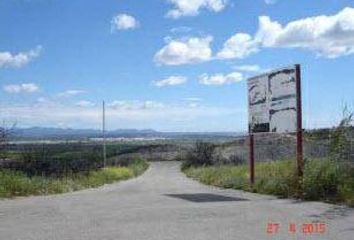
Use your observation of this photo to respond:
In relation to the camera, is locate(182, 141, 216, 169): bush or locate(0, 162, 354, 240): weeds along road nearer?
locate(0, 162, 354, 240): weeds along road

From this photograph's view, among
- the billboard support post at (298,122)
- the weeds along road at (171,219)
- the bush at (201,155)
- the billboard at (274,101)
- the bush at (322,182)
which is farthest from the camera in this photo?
the bush at (201,155)

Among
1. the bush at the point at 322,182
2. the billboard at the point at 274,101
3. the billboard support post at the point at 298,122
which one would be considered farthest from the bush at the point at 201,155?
the bush at the point at 322,182

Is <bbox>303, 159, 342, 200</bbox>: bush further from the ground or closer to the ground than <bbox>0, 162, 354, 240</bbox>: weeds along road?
further from the ground

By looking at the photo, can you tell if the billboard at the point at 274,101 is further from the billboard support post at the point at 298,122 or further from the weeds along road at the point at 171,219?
the weeds along road at the point at 171,219

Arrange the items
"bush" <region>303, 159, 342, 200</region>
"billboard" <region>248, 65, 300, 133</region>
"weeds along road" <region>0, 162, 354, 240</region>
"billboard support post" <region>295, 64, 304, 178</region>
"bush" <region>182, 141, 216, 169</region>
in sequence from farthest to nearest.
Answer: "bush" <region>182, 141, 216, 169</region> → "billboard" <region>248, 65, 300, 133</region> → "billboard support post" <region>295, 64, 304, 178</region> → "bush" <region>303, 159, 342, 200</region> → "weeds along road" <region>0, 162, 354, 240</region>

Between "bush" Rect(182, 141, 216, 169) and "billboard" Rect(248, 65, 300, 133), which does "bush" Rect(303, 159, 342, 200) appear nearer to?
"billboard" Rect(248, 65, 300, 133)

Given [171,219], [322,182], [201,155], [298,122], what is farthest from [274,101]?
[201,155]

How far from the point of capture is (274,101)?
22109 millimetres

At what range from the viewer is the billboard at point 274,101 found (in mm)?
20828

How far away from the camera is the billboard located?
820 inches

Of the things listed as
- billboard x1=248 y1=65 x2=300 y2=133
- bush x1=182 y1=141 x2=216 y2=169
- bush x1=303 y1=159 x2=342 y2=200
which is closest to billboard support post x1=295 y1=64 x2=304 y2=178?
billboard x1=248 y1=65 x2=300 y2=133

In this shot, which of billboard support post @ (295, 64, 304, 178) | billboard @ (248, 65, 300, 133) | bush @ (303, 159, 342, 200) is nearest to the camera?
bush @ (303, 159, 342, 200)

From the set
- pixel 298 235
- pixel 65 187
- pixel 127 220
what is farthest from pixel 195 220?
pixel 65 187

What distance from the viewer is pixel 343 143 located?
18.4 m
